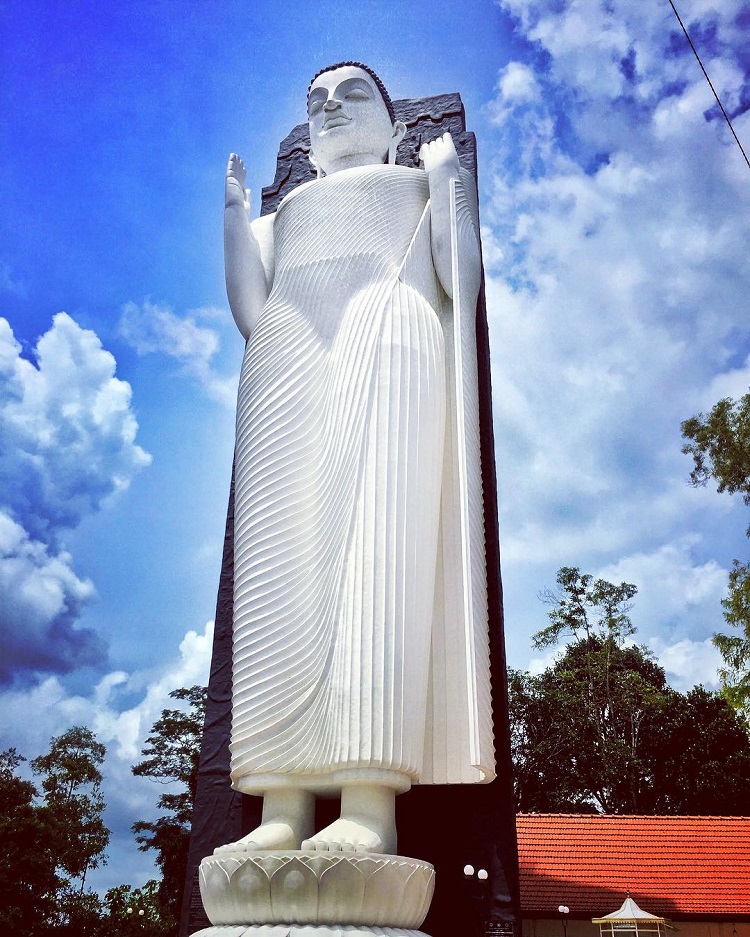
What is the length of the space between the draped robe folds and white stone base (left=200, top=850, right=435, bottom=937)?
0.36 metres

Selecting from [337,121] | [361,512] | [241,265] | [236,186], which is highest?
[337,121]

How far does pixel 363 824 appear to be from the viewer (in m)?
2.82

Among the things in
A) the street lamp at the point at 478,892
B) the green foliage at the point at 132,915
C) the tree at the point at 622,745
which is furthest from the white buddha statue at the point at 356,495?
the tree at the point at 622,745

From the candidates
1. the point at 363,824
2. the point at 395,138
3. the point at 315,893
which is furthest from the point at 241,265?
the point at 315,893

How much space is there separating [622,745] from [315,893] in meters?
16.9

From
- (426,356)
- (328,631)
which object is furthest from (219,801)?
(426,356)

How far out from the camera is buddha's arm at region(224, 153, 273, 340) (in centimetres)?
430

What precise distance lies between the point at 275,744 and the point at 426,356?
168 cm

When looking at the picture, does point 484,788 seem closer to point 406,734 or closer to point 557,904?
point 406,734

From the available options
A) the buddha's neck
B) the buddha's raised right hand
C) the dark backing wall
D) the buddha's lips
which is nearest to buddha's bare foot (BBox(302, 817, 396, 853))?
the dark backing wall

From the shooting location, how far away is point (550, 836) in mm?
9875

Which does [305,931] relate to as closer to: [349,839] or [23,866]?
[349,839]

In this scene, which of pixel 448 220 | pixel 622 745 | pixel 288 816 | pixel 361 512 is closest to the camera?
pixel 288 816

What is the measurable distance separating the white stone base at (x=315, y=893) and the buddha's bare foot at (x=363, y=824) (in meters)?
0.08
